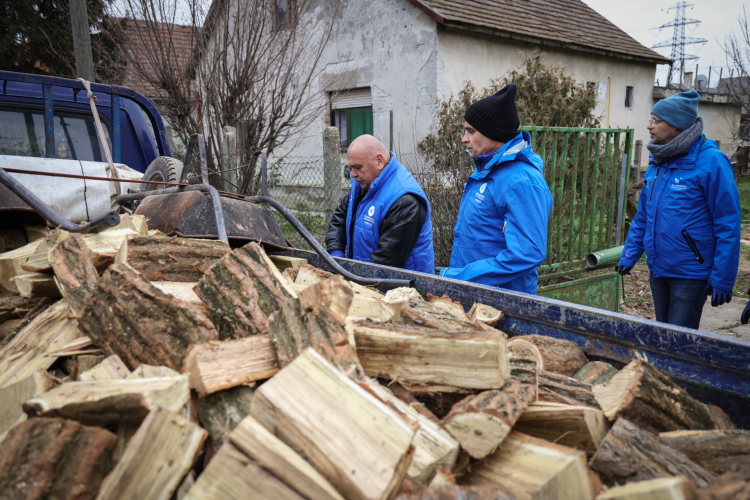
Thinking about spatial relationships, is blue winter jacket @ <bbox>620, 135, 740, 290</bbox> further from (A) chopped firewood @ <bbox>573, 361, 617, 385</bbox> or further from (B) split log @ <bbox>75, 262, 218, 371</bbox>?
(B) split log @ <bbox>75, 262, 218, 371</bbox>

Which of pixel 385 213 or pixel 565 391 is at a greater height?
pixel 385 213

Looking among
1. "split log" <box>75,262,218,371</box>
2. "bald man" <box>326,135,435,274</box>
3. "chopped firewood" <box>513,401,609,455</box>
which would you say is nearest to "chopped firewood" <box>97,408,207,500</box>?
"split log" <box>75,262,218,371</box>

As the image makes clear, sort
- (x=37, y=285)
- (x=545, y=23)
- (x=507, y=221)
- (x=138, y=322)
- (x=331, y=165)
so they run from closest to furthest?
(x=138, y=322) < (x=37, y=285) < (x=507, y=221) < (x=331, y=165) < (x=545, y=23)

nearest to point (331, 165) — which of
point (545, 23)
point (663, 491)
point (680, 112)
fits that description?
point (680, 112)

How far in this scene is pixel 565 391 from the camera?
5.12 ft

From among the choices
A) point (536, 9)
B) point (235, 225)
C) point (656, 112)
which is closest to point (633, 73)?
point (536, 9)

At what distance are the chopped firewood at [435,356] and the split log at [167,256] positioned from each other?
0.91 meters

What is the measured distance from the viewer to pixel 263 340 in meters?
1.45

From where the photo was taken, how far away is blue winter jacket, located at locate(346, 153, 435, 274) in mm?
3217

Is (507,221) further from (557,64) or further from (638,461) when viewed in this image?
(557,64)

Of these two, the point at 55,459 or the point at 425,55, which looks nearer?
the point at 55,459

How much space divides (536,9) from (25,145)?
11.5m

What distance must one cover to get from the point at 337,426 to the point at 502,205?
5.91 ft

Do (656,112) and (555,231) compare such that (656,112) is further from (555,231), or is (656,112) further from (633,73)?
(633,73)
